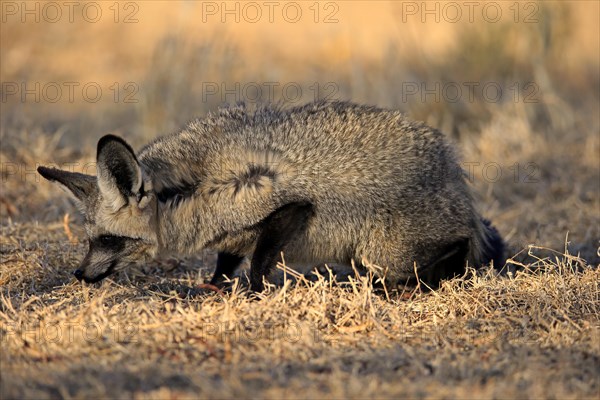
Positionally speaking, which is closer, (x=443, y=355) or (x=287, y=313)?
(x=443, y=355)

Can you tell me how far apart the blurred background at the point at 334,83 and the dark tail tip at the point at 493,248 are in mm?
766

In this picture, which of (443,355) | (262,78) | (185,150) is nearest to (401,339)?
(443,355)

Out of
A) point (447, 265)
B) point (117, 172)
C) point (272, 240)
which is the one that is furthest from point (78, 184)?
point (447, 265)

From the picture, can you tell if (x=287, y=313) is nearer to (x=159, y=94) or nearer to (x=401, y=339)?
(x=401, y=339)

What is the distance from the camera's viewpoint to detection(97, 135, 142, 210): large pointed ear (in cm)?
563

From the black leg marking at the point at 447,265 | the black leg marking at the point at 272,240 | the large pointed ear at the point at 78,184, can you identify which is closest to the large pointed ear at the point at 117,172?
the large pointed ear at the point at 78,184

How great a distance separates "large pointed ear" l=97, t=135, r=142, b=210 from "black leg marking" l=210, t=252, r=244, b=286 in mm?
988

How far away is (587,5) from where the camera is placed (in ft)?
59.5

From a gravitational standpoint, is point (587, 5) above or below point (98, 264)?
above

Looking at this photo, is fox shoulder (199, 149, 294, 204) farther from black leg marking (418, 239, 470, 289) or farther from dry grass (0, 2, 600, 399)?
black leg marking (418, 239, 470, 289)

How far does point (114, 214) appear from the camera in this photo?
6.02 meters

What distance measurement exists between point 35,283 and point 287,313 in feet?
7.29

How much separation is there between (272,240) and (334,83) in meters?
8.40

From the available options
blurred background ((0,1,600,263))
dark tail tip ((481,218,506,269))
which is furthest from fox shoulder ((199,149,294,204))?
dark tail tip ((481,218,506,269))
